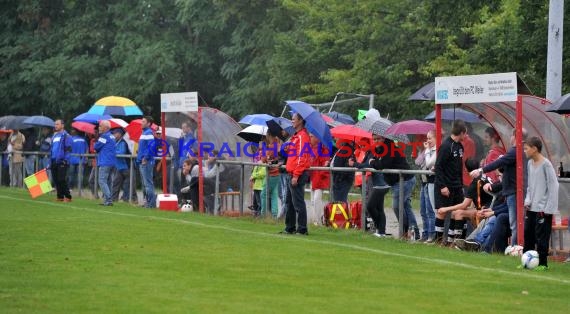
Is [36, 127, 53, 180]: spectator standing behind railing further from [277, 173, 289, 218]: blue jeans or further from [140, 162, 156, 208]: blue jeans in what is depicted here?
[277, 173, 289, 218]: blue jeans

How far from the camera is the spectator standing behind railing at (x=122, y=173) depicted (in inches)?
1104

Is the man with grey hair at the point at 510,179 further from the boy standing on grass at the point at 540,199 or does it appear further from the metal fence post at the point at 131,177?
the metal fence post at the point at 131,177

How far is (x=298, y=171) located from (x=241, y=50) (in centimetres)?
2566

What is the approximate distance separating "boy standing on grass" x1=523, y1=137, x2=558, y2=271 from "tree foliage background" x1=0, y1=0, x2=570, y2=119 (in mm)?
14195

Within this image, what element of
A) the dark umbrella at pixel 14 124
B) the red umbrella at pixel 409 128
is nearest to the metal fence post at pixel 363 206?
the red umbrella at pixel 409 128

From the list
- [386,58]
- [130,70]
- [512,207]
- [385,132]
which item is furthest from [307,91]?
[512,207]

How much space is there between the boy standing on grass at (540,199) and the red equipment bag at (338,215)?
619cm

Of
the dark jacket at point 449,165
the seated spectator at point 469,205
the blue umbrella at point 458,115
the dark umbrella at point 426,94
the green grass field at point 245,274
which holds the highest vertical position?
the dark umbrella at point 426,94

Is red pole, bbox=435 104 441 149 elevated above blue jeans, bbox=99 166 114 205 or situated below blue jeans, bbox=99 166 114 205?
above

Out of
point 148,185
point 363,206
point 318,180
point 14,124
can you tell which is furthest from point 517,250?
point 14,124

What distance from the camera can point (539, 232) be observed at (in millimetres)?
14555

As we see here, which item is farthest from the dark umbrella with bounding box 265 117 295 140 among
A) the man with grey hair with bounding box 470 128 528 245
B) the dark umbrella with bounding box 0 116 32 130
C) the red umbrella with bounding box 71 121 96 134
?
the dark umbrella with bounding box 0 116 32 130

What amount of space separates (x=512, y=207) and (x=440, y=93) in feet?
7.23

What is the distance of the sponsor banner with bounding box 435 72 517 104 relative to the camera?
16406mm
